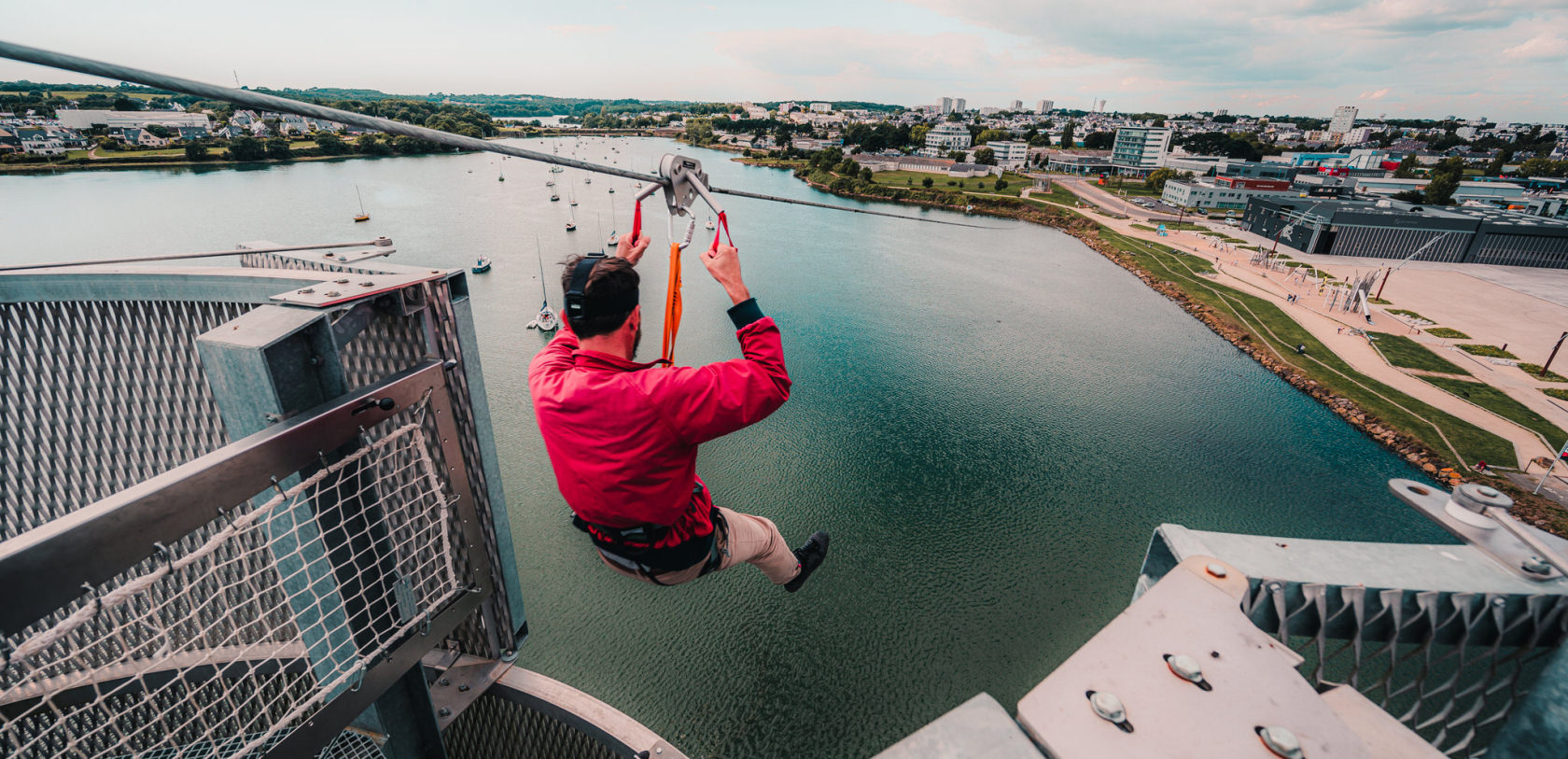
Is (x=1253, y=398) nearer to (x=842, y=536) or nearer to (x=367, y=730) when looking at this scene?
(x=842, y=536)

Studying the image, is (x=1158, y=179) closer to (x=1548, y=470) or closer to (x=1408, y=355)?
(x=1408, y=355)

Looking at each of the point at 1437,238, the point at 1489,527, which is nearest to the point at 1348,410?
the point at 1489,527

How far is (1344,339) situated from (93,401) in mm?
30751

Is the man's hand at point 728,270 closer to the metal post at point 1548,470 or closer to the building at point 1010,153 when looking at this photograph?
the metal post at point 1548,470

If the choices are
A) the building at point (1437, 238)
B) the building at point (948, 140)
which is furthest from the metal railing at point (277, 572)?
the building at point (948, 140)

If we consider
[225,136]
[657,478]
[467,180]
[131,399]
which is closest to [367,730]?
[131,399]

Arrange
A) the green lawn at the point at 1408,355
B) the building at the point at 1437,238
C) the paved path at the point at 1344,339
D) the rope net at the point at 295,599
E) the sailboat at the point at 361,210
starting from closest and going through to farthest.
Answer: the rope net at the point at 295,599
the paved path at the point at 1344,339
the green lawn at the point at 1408,355
the sailboat at the point at 361,210
the building at the point at 1437,238

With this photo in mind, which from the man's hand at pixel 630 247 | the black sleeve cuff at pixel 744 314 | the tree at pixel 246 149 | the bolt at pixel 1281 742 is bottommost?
the tree at pixel 246 149

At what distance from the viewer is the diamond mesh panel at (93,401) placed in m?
2.62

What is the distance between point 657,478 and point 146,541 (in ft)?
4.32

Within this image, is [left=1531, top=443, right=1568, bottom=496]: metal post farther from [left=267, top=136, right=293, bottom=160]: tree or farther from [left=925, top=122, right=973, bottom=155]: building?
[left=925, top=122, right=973, bottom=155]: building

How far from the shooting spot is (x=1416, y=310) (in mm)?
25484

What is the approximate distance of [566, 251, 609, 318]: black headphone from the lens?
2230 millimetres

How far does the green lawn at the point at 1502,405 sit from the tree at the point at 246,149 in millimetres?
79576
